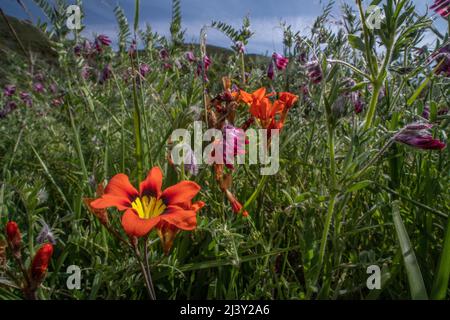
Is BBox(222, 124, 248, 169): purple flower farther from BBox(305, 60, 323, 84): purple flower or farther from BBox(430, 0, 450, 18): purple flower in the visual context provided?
BBox(430, 0, 450, 18): purple flower

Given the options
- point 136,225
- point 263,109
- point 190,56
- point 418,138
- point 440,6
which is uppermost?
point 190,56

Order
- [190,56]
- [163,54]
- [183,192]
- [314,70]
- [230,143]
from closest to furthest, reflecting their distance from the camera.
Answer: [183,192] → [230,143] → [314,70] → [190,56] → [163,54]

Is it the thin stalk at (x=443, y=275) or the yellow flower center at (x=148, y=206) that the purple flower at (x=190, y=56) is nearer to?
the yellow flower center at (x=148, y=206)

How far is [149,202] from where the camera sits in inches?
42.4

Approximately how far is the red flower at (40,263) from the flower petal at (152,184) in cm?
31

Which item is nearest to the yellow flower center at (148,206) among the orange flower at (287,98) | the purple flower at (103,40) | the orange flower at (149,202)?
the orange flower at (149,202)

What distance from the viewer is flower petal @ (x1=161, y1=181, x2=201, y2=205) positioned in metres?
0.93

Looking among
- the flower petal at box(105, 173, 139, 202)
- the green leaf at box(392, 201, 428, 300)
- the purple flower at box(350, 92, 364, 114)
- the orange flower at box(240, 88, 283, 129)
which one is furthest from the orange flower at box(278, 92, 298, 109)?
the flower petal at box(105, 173, 139, 202)

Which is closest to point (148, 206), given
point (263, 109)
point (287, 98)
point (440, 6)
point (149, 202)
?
point (149, 202)

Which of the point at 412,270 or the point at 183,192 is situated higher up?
the point at 183,192

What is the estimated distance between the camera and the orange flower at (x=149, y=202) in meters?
0.80

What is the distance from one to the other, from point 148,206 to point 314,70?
2.38 ft

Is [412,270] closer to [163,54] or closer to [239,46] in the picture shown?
[239,46]
